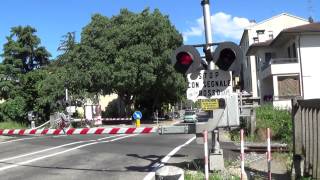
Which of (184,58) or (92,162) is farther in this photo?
Result: (92,162)

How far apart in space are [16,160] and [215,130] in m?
7.85

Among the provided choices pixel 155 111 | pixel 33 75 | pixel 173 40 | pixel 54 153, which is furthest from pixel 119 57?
pixel 54 153

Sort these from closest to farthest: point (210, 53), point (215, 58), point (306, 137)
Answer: point (306, 137), point (215, 58), point (210, 53)

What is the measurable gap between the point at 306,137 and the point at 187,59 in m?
2.74

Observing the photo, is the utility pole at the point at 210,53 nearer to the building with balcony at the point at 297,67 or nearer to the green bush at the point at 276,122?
the green bush at the point at 276,122

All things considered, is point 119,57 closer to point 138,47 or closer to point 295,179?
point 138,47

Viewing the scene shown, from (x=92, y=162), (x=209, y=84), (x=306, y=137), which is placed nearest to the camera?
(x=306, y=137)

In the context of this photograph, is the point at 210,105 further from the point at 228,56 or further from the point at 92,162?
the point at 92,162

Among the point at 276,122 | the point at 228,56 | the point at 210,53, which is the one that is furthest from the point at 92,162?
the point at 276,122

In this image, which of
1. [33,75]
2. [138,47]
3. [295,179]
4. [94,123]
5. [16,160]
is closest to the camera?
[295,179]

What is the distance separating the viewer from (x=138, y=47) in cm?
4994

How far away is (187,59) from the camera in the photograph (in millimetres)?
11203

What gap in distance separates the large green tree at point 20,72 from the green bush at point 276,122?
35.5 meters

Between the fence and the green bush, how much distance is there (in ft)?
24.8
